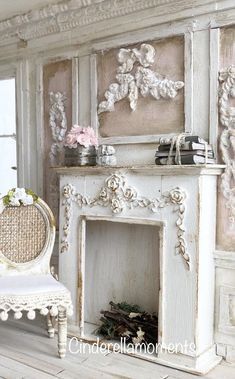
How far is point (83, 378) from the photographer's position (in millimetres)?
2436

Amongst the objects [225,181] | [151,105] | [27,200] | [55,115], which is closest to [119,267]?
[27,200]

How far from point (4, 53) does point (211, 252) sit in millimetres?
2682

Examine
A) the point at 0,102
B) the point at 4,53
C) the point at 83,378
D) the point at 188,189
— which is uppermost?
the point at 4,53

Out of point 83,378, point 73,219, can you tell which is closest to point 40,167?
point 73,219

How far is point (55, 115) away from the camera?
11.6 ft

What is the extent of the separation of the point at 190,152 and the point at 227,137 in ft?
0.99

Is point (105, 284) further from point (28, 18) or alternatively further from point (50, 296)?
point (28, 18)

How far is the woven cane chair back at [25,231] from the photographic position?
3086 millimetres

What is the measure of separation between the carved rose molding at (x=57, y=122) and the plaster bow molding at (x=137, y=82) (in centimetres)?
43

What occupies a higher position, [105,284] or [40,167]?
[40,167]

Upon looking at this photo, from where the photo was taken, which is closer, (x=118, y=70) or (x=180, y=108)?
(x=180, y=108)

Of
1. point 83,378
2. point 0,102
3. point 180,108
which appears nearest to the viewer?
point 83,378

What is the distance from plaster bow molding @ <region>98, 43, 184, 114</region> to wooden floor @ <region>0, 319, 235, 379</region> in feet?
5.81

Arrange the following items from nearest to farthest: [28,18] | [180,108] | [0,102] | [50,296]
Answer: [50,296]
[180,108]
[28,18]
[0,102]
